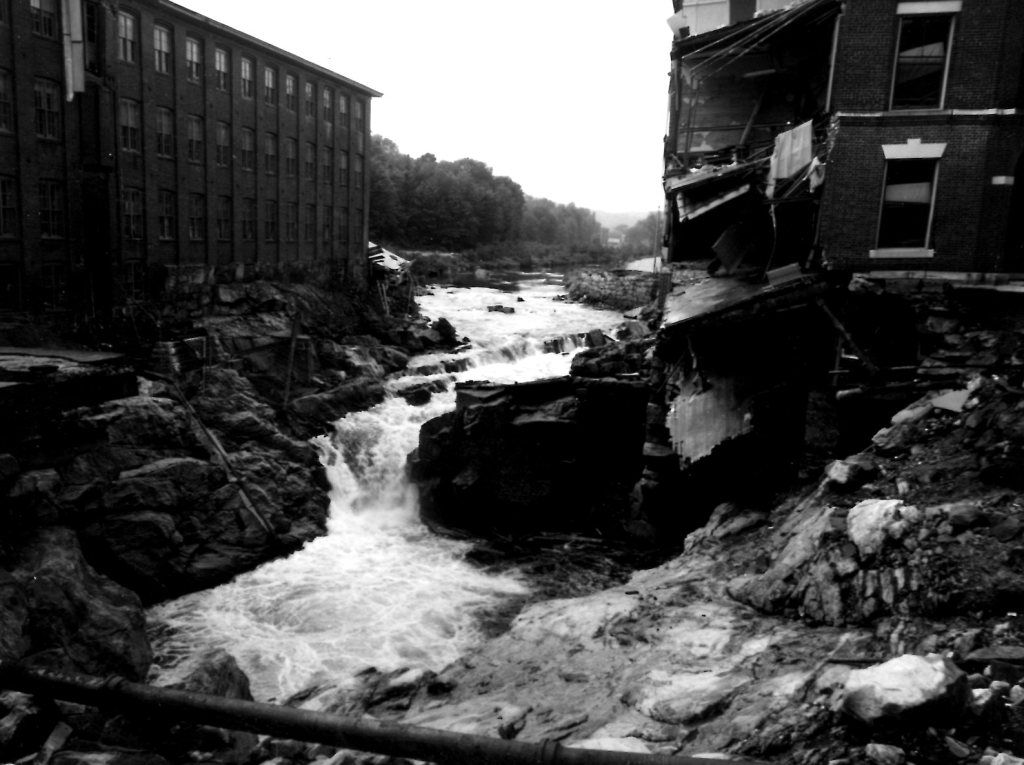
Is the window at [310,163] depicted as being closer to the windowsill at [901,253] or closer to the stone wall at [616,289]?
the stone wall at [616,289]

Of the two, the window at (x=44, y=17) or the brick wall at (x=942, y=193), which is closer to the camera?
the brick wall at (x=942, y=193)

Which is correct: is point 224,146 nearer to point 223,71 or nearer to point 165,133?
point 223,71

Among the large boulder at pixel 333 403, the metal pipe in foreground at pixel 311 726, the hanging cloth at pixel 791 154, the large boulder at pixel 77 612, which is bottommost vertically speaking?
the large boulder at pixel 77 612

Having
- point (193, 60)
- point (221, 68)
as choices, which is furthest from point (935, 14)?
point (221, 68)

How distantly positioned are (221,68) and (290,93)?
584cm

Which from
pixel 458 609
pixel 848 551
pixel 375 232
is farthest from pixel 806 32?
pixel 375 232

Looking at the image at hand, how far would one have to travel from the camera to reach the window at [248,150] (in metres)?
39.1

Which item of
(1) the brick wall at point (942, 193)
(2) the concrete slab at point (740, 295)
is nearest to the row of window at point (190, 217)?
(2) the concrete slab at point (740, 295)

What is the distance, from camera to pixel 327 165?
46969 mm

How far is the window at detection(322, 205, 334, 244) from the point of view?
46.9 m

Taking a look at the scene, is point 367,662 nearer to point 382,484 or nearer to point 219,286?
point 382,484

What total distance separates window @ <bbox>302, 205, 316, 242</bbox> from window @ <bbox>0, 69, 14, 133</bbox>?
1918 cm

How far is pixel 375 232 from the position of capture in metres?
97.2

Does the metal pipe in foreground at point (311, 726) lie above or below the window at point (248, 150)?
below
